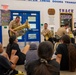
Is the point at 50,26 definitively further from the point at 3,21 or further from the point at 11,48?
the point at 11,48

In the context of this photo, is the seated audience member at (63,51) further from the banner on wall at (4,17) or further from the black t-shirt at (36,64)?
the banner on wall at (4,17)

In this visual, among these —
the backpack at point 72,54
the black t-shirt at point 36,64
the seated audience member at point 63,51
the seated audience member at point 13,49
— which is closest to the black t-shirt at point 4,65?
the black t-shirt at point 36,64

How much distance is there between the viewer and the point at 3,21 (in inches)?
435

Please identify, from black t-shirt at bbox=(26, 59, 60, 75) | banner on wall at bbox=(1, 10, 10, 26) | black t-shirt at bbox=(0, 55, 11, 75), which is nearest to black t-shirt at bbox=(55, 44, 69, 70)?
black t-shirt at bbox=(0, 55, 11, 75)

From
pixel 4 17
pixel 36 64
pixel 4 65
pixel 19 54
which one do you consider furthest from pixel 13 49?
pixel 4 17

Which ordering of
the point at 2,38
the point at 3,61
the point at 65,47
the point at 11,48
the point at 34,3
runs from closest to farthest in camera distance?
the point at 3,61 → the point at 65,47 → the point at 11,48 → the point at 2,38 → the point at 34,3

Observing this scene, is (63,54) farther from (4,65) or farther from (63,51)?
(4,65)

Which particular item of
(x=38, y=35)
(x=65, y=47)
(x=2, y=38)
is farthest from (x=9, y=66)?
(x=38, y=35)

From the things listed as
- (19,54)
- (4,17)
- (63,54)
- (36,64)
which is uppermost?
(4,17)

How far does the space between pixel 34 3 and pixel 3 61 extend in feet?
28.3

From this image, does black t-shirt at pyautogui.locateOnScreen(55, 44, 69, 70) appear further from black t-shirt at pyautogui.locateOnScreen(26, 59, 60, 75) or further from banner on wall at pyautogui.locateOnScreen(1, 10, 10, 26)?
banner on wall at pyautogui.locateOnScreen(1, 10, 10, 26)

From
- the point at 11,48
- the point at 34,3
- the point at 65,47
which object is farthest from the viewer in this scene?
the point at 34,3

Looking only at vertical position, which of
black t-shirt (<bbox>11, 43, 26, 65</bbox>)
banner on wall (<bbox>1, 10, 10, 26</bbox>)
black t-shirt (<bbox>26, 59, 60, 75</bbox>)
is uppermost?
banner on wall (<bbox>1, 10, 10, 26</bbox>)

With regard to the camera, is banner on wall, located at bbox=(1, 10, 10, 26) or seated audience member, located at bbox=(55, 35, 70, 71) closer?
seated audience member, located at bbox=(55, 35, 70, 71)
